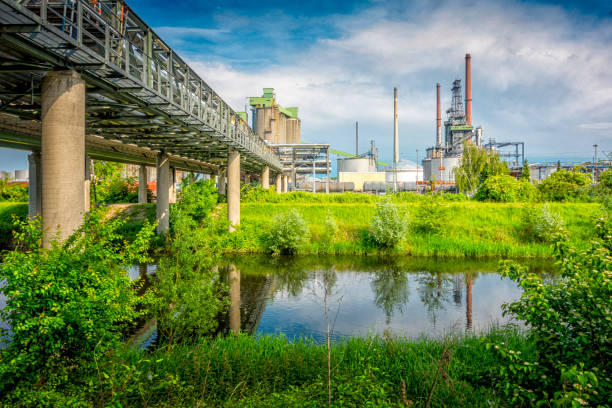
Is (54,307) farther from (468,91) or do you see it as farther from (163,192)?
(468,91)

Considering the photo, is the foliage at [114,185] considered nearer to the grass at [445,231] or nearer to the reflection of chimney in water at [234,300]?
the grass at [445,231]

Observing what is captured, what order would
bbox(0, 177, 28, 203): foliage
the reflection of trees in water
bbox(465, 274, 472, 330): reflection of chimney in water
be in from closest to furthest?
bbox(465, 274, 472, 330): reflection of chimney in water, the reflection of trees in water, bbox(0, 177, 28, 203): foliage

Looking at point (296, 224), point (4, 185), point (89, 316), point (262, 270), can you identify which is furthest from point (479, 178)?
point (4, 185)

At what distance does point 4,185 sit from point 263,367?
4663 centimetres

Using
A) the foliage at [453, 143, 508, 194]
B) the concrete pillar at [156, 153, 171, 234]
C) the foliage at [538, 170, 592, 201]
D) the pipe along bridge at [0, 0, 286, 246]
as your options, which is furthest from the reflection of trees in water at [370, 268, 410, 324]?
the foliage at [453, 143, 508, 194]

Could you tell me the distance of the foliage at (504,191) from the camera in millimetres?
31378

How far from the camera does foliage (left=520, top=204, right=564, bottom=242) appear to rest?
22125 mm

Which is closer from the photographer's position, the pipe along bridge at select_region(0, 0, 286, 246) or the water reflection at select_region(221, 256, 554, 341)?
the pipe along bridge at select_region(0, 0, 286, 246)

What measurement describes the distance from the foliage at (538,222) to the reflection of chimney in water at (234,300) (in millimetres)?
17926

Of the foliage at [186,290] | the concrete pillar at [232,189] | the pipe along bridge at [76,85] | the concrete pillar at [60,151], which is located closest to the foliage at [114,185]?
the concrete pillar at [232,189]

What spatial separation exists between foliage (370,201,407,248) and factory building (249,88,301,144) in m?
54.0

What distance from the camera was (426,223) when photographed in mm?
23922

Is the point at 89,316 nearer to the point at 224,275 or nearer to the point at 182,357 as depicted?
the point at 182,357

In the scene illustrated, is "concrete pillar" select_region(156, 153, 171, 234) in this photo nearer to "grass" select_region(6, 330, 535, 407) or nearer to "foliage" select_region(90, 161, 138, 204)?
"foliage" select_region(90, 161, 138, 204)
